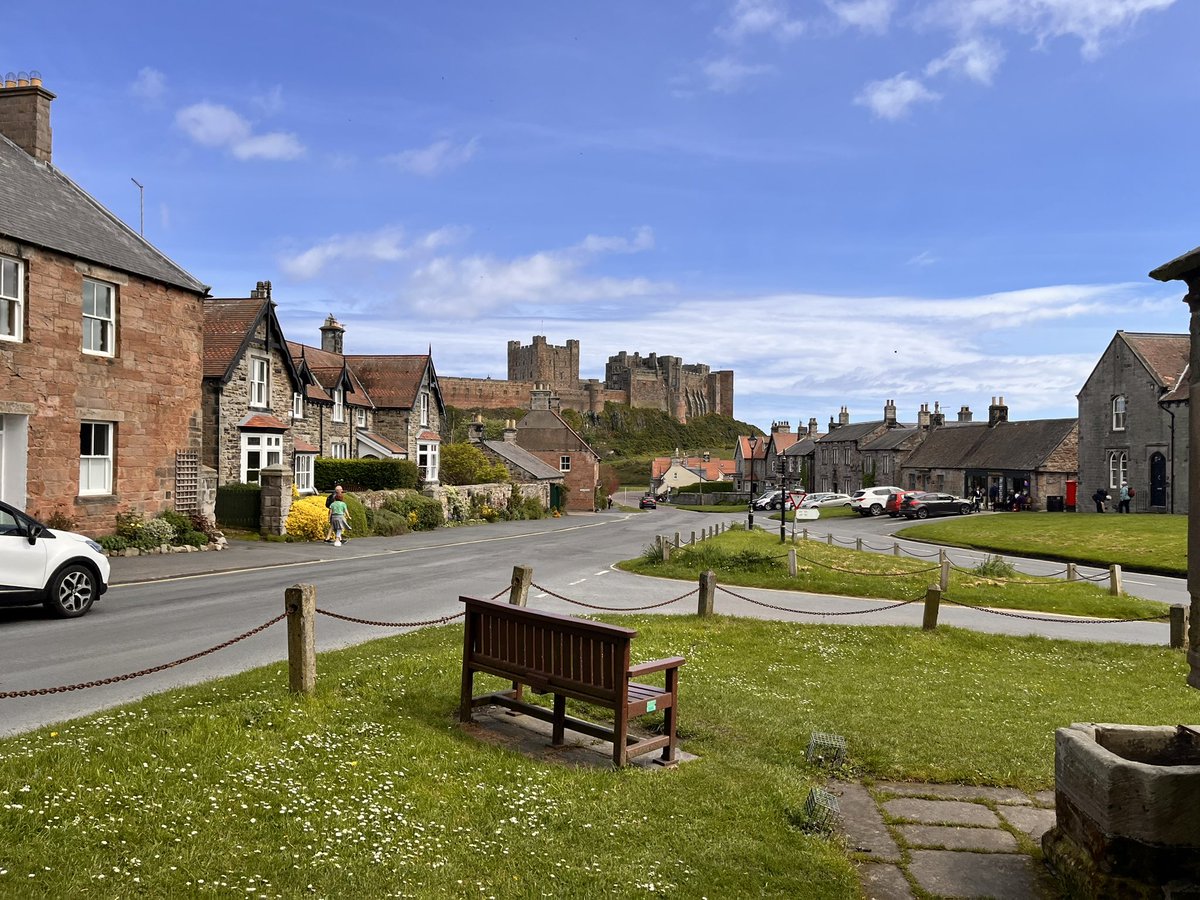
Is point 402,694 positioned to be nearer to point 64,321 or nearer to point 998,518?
point 64,321

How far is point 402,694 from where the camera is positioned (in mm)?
8539

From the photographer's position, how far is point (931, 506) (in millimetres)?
54188

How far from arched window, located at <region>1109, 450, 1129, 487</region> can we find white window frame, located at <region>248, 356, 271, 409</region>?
41479mm

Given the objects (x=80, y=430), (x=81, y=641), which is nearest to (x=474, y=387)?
(x=80, y=430)

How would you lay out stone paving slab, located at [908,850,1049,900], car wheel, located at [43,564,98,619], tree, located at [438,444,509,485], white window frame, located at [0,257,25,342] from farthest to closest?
tree, located at [438,444,509,485]
white window frame, located at [0,257,25,342]
car wheel, located at [43,564,98,619]
stone paving slab, located at [908,850,1049,900]

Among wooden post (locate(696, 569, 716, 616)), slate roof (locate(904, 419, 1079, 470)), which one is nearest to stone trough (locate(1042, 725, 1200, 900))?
wooden post (locate(696, 569, 716, 616))

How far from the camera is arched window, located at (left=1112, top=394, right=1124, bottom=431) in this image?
47.9m

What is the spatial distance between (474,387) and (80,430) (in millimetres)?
114481

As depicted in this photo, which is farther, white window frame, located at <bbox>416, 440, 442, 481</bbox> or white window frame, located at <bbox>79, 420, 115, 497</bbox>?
white window frame, located at <bbox>416, 440, 442, 481</bbox>

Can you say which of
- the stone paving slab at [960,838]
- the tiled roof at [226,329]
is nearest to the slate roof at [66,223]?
the tiled roof at [226,329]

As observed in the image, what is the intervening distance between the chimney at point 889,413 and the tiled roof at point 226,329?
5841 centimetres

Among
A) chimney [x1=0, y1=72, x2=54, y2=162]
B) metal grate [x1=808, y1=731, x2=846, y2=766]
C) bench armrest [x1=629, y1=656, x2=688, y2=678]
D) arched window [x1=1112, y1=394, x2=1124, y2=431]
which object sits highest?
chimney [x1=0, y1=72, x2=54, y2=162]

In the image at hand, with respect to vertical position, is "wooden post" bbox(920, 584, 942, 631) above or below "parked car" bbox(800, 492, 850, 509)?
Answer: above

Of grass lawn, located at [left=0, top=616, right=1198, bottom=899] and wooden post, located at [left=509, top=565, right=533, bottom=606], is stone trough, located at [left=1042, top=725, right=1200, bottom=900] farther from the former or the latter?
wooden post, located at [left=509, top=565, right=533, bottom=606]
